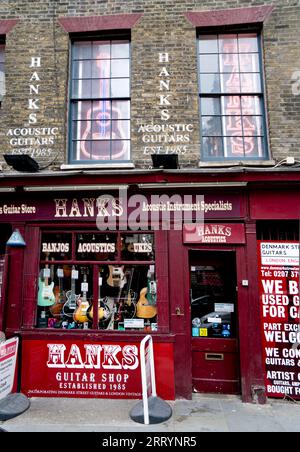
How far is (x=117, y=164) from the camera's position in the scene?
6922 millimetres

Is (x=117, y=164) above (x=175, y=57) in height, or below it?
below

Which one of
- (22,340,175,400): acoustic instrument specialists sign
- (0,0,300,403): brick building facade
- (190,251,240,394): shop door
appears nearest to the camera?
(22,340,175,400): acoustic instrument specialists sign

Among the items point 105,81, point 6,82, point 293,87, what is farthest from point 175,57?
point 6,82

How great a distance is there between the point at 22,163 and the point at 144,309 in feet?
11.7

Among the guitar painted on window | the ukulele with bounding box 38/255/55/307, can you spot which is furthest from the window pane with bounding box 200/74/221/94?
the ukulele with bounding box 38/255/55/307

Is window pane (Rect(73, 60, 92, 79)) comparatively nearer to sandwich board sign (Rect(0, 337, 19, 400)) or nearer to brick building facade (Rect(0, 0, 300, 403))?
brick building facade (Rect(0, 0, 300, 403))

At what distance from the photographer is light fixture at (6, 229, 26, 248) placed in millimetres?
6629

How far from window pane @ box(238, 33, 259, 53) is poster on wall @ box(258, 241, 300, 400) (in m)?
4.07

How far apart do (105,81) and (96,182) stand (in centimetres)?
Answer: 242

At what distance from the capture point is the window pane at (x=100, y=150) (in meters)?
7.24

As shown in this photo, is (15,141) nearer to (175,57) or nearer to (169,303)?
(175,57)

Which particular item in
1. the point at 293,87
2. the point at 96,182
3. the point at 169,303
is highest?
the point at 293,87
